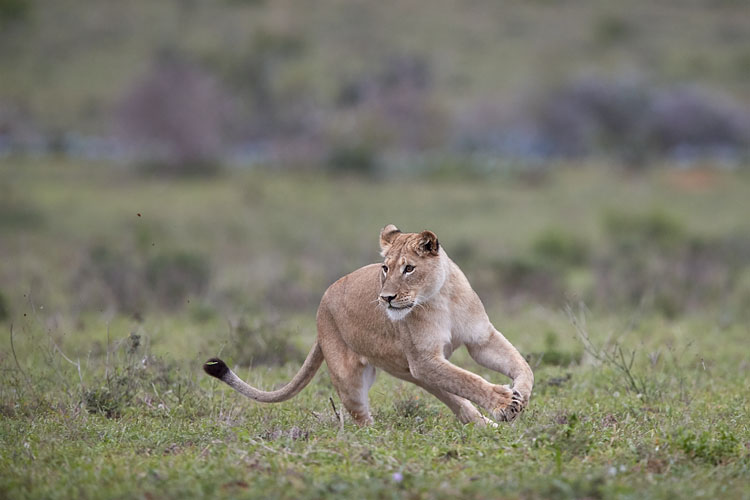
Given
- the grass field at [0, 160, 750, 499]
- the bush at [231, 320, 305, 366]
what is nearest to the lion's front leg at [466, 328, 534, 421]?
the grass field at [0, 160, 750, 499]

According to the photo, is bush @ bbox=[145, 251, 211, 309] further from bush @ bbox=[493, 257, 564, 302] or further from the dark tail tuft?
the dark tail tuft

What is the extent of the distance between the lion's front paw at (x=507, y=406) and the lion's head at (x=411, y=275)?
0.71 metres

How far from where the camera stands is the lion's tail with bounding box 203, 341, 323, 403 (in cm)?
612

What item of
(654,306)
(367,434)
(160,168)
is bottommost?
(160,168)

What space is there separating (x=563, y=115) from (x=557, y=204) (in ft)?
40.2

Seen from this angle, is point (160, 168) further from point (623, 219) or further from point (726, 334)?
point (726, 334)

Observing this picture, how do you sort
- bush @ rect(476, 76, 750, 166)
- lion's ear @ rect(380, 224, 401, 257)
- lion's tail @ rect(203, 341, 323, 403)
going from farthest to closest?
bush @ rect(476, 76, 750, 166), lion's ear @ rect(380, 224, 401, 257), lion's tail @ rect(203, 341, 323, 403)

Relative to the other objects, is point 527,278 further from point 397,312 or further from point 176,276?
point 397,312

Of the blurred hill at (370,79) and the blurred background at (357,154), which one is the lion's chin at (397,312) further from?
the blurred hill at (370,79)

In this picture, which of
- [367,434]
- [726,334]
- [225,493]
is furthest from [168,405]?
[726,334]

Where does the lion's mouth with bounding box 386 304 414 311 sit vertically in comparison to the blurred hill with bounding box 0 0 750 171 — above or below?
above

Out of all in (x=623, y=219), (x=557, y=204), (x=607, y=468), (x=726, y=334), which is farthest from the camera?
(x=557, y=204)

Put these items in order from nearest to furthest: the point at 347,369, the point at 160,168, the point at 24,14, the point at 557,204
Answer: the point at 347,369, the point at 557,204, the point at 160,168, the point at 24,14

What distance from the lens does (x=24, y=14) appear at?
53.4 metres
